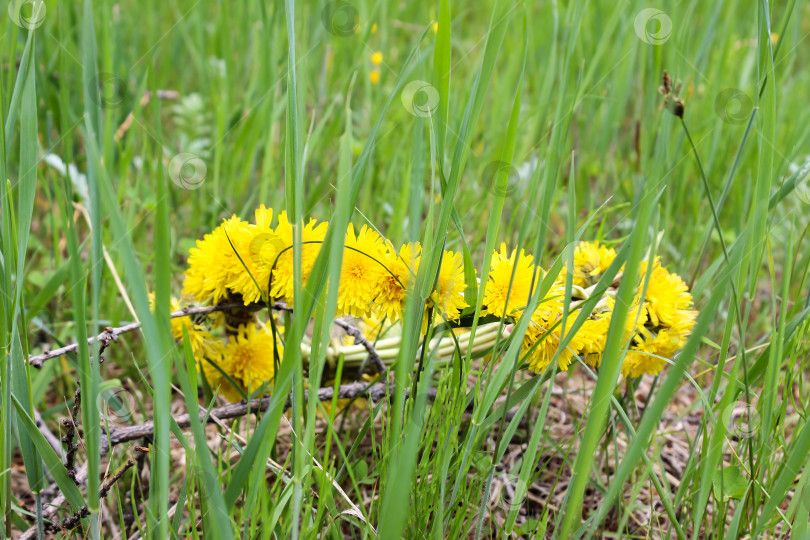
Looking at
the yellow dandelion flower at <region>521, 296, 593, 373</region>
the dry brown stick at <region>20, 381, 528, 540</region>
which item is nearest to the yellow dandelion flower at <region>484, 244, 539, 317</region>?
the yellow dandelion flower at <region>521, 296, 593, 373</region>

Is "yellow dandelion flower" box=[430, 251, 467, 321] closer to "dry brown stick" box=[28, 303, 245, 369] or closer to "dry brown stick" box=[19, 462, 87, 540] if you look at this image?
"dry brown stick" box=[28, 303, 245, 369]

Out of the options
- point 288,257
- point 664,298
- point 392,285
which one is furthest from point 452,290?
point 664,298

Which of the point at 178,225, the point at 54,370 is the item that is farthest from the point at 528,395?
the point at 178,225

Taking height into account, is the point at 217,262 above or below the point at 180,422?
above

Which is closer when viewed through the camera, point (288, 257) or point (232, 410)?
point (288, 257)

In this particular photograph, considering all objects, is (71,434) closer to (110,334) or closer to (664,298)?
(110,334)

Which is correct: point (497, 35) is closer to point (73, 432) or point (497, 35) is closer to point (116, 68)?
point (73, 432)

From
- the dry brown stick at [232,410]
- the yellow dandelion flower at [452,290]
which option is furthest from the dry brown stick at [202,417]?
the yellow dandelion flower at [452,290]
